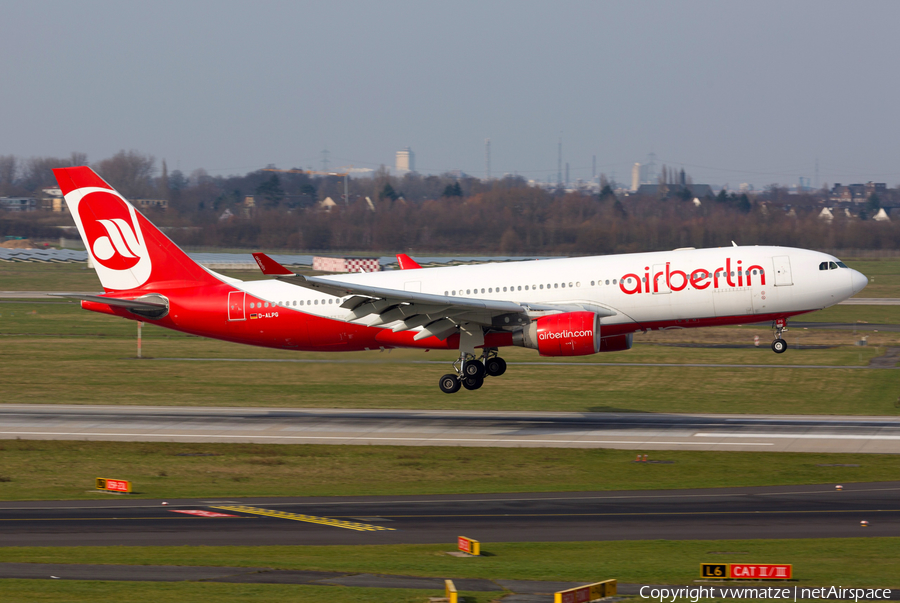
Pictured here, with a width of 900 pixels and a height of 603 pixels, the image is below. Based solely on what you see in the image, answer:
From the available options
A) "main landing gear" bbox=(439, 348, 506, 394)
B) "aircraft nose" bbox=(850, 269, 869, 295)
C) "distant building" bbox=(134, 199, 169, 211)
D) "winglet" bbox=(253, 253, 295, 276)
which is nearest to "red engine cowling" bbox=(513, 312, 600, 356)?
"main landing gear" bbox=(439, 348, 506, 394)

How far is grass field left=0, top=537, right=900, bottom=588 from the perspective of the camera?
2320cm

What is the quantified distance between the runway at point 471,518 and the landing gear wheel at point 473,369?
1283cm

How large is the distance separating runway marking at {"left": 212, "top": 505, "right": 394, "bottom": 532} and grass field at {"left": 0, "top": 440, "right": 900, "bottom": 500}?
9.60 feet

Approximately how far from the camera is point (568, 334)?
42.0 metres

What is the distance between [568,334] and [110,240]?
23671 millimetres

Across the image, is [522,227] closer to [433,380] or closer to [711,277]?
[433,380]

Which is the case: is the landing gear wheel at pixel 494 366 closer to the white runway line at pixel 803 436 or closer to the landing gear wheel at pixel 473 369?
the landing gear wheel at pixel 473 369

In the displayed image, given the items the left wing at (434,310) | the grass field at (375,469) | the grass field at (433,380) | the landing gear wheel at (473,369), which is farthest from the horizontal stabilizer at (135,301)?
the landing gear wheel at (473,369)

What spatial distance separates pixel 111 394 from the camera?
58.1 m

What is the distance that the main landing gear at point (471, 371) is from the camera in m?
46.1

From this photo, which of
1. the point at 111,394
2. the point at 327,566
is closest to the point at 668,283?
the point at 327,566

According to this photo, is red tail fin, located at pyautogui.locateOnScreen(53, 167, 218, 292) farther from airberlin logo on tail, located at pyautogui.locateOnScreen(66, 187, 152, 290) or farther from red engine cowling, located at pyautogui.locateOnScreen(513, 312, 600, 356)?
red engine cowling, located at pyautogui.locateOnScreen(513, 312, 600, 356)

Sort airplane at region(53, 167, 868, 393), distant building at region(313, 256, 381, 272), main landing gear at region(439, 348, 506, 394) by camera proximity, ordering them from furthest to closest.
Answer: distant building at region(313, 256, 381, 272) → main landing gear at region(439, 348, 506, 394) → airplane at region(53, 167, 868, 393)

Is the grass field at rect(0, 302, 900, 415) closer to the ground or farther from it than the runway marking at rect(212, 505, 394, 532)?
farther from it
